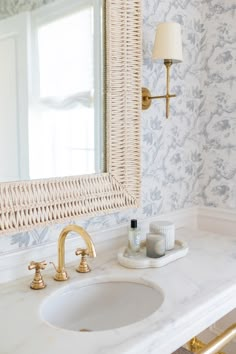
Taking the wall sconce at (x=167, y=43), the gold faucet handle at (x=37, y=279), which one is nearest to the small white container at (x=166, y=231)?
the gold faucet handle at (x=37, y=279)

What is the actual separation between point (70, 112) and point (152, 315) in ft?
2.19

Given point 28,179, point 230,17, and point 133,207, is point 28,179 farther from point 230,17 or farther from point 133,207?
point 230,17

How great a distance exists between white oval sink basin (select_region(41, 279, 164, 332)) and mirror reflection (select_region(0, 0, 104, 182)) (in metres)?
0.36

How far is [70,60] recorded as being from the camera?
3.90 feet

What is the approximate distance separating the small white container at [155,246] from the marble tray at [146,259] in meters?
0.02

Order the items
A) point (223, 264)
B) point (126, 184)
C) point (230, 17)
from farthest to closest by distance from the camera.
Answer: point (230, 17) → point (126, 184) → point (223, 264)

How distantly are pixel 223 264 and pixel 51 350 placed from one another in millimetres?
684

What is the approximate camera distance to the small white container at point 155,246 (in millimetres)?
1231

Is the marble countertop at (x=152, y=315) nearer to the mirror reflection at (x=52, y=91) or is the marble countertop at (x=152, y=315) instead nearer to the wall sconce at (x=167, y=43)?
the mirror reflection at (x=52, y=91)

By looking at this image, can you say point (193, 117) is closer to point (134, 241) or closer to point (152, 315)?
point (134, 241)

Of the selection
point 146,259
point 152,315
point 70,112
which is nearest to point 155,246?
point 146,259

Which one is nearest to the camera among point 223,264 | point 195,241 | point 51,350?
point 51,350

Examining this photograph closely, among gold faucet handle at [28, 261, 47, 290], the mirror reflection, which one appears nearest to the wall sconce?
the mirror reflection

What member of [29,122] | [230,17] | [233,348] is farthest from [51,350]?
[230,17]
